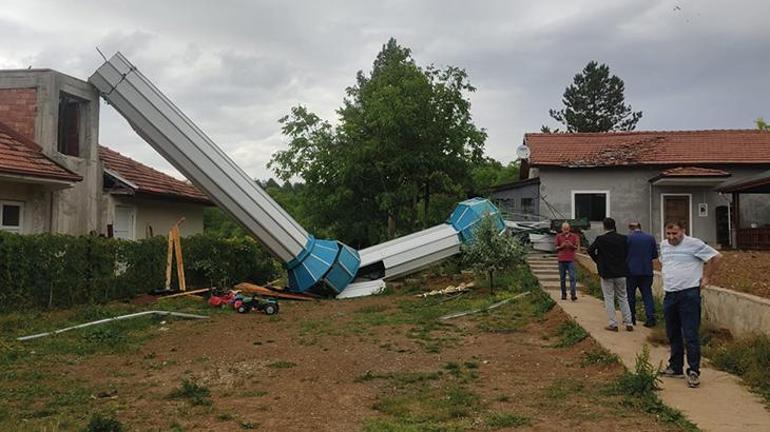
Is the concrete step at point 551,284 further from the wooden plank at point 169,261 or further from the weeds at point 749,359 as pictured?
the wooden plank at point 169,261

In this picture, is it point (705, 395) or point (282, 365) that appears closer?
point (705, 395)

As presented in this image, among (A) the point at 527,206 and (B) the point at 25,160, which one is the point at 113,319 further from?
(A) the point at 527,206

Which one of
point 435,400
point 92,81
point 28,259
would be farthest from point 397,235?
point 435,400

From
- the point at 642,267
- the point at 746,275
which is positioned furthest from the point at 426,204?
the point at 642,267

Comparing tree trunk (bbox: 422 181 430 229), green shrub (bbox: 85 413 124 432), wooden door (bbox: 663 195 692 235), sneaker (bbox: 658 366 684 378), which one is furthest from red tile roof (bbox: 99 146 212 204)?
wooden door (bbox: 663 195 692 235)

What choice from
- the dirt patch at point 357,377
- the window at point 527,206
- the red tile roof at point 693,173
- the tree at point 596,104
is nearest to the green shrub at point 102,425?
the dirt patch at point 357,377

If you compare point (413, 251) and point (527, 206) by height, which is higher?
point (527, 206)

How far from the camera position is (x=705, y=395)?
5.84m

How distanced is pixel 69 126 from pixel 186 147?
3643 millimetres

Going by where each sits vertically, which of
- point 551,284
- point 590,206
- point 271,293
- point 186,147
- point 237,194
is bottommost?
point 271,293

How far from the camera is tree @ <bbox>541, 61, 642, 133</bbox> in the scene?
5478cm

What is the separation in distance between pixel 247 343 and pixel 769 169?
70.2 feet

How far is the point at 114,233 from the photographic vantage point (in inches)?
669

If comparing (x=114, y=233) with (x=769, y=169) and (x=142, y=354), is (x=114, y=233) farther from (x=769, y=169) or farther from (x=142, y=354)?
(x=769, y=169)
